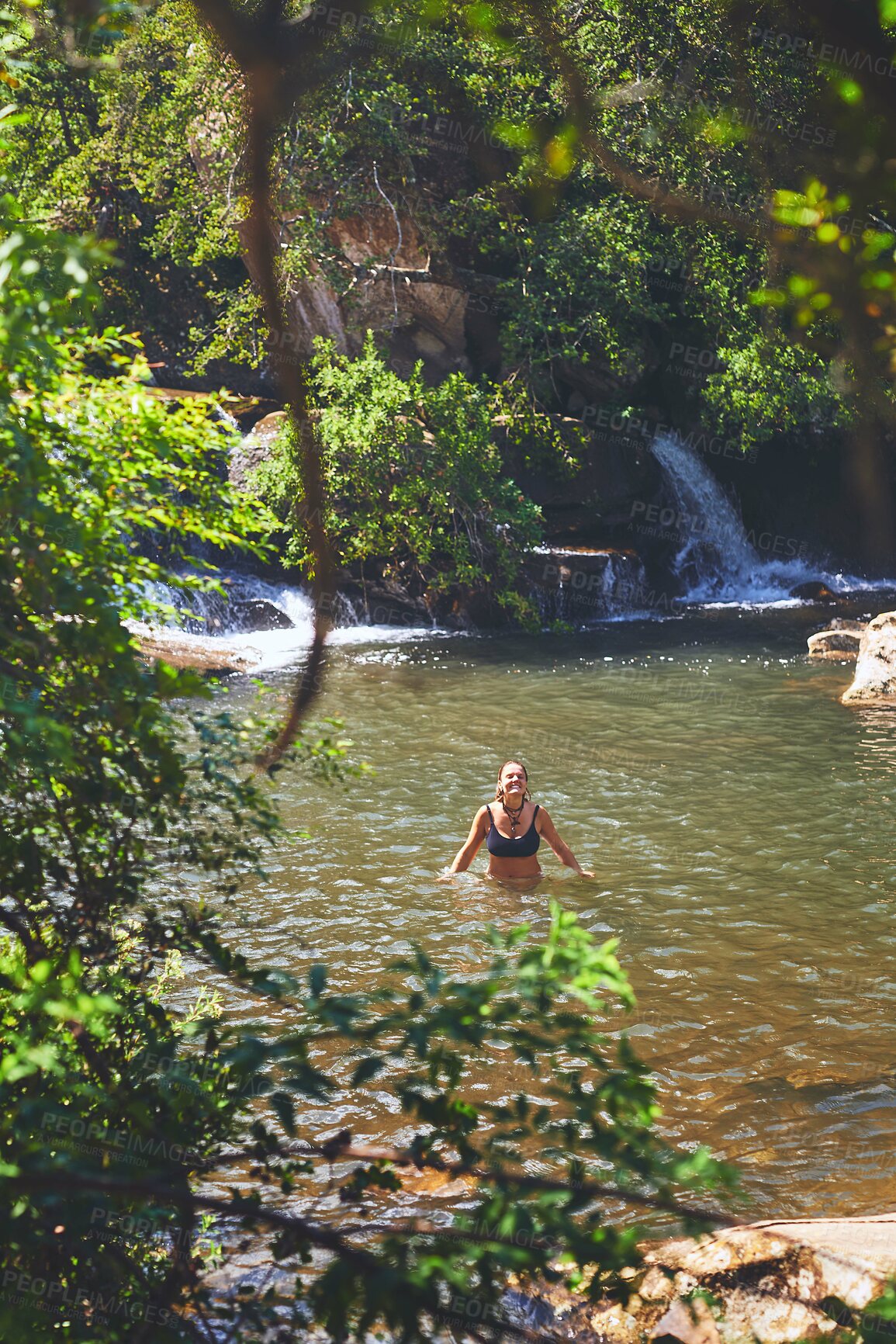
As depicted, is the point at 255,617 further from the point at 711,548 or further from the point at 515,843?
the point at 515,843

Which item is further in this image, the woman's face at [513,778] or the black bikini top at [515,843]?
the black bikini top at [515,843]

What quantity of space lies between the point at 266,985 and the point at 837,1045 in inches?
231

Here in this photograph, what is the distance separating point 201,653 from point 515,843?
35.9 ft

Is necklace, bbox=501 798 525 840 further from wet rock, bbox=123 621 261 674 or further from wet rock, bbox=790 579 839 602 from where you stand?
wet rock, bbox=790 579 839 602

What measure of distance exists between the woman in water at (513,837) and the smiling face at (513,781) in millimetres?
10

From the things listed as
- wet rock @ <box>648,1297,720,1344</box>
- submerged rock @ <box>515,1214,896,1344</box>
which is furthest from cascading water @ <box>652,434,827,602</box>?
wet rock @ <box>648,1297,720,1344</box>

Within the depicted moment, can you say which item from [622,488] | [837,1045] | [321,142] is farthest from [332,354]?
[837,1045]

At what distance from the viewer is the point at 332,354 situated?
25359mm

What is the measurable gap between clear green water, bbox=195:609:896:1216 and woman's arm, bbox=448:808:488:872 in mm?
242

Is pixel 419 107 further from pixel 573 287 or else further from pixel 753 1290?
pixel 753 1290

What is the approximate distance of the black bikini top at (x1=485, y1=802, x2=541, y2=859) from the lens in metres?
10.7

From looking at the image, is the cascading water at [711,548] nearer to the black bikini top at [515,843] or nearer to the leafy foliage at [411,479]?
the leafy foliage at [411,479]

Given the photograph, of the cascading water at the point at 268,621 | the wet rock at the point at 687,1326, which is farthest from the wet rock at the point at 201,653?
the wet rock at the point at 687,1326

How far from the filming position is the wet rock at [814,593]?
2697 centimetres
